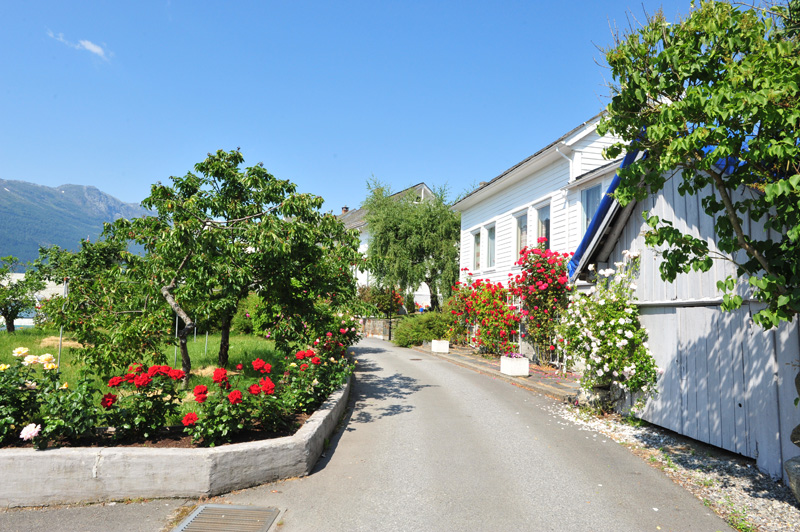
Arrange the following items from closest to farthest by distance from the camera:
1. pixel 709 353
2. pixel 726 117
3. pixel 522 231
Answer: pixel 726 117
pixel 709 353
pixel 522 231

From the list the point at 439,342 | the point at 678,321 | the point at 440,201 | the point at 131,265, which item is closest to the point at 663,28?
the point at 678,321

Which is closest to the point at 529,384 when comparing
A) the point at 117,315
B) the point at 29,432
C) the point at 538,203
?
the point at 538,203

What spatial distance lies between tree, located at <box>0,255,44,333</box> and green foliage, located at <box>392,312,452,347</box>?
48.0ft

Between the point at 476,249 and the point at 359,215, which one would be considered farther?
the point at 359,215

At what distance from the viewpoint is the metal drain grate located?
394cm

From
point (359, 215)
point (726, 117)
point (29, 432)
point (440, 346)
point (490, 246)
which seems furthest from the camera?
point (359, 215)

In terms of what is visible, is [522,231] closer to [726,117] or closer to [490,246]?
[490,246]

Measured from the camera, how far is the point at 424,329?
20.4 meters

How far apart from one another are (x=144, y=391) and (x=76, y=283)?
10.7ft

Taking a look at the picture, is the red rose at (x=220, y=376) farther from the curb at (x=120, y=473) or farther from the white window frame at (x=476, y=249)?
the white window frame at (x=476, y=249)

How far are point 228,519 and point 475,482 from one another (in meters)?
2.52

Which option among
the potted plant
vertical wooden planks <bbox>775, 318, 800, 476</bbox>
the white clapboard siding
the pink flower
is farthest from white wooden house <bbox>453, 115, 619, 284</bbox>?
the pink flower

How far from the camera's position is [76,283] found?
7332 millimetres

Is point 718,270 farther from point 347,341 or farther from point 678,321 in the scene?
point 347,341
